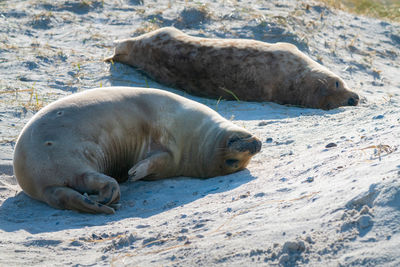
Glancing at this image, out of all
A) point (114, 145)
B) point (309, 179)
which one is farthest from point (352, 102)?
point (309, 179)

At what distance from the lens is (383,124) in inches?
190

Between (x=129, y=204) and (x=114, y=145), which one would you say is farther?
(x=114, y=145)

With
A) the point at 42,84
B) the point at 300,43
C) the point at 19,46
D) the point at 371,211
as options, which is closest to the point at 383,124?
the point at 371,211

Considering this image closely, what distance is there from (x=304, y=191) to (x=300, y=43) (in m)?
6.55

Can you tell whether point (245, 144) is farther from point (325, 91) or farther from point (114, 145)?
point (325, 91)

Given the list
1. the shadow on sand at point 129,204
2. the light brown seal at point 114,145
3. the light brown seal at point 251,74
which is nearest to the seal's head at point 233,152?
the light brown seal at point 114,145

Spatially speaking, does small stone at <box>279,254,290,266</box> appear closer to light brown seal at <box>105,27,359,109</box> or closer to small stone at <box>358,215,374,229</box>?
small stone at <box>358,215,374,229</box>

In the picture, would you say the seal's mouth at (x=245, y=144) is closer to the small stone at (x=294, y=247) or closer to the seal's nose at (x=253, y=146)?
the seal's nose at (x=253, y=146)

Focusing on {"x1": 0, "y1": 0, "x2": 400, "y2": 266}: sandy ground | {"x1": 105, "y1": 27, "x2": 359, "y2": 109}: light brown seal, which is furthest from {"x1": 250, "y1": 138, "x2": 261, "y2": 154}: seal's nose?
{"x1": 105, "y1": 27, "x2": 359, "y2": 109}: light brown seal

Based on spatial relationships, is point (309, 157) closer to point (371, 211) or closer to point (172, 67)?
point (371, 211)

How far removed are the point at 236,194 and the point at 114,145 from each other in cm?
123

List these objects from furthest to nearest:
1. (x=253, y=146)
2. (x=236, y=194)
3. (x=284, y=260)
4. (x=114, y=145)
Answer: (x=253, y=146)
(x=114, y=145)
(x=236, y=194)
(x=284, y=260)

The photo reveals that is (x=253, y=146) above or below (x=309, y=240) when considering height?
below

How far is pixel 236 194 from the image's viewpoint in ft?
13.6
